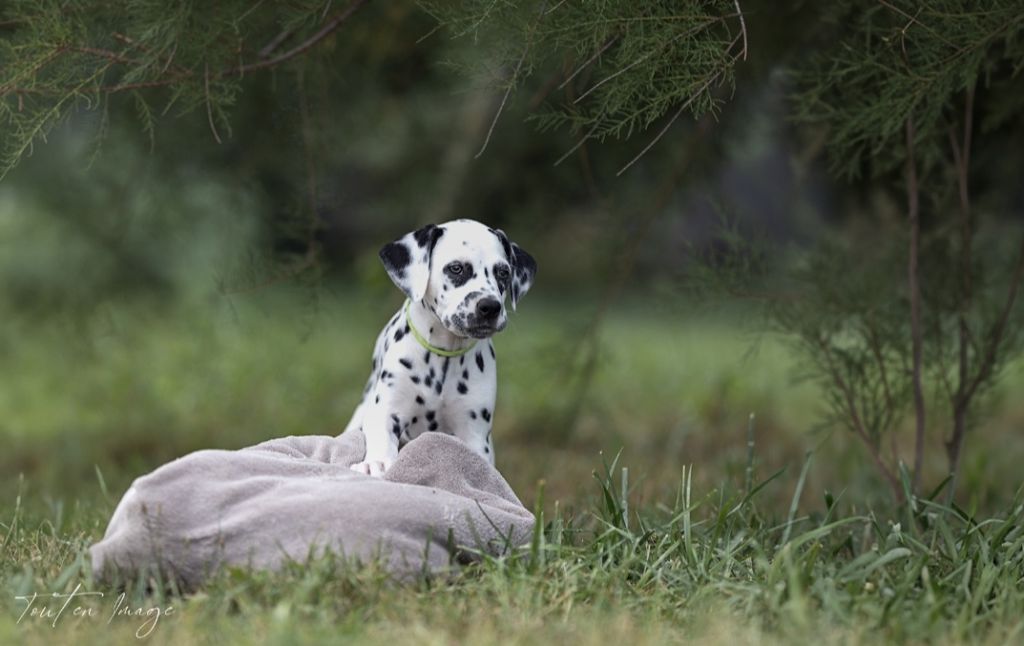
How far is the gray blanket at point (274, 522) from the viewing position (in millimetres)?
2961

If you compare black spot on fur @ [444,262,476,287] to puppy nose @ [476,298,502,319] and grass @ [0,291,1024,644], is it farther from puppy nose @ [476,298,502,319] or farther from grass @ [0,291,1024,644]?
grass @ [0,291,1024,644]

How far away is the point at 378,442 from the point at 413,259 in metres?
0.50

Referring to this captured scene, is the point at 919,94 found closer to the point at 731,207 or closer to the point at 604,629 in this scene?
the point at 731,207

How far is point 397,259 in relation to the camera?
345cm

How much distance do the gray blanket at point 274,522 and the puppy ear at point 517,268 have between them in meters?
0.62

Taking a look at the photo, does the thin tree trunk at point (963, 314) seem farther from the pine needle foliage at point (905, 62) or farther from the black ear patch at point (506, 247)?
the black ear patch at point (506, 247)

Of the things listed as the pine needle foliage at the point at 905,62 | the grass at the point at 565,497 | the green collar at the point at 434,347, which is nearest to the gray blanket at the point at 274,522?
the grass at the point at 565,497

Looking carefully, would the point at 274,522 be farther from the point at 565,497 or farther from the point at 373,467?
the point at 565,497

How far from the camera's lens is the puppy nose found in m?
3.23

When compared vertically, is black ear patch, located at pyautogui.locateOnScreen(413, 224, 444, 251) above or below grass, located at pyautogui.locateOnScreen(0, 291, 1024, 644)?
above

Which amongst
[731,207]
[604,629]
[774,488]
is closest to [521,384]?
[774,488]

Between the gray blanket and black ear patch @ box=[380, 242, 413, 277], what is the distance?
0.59 meters

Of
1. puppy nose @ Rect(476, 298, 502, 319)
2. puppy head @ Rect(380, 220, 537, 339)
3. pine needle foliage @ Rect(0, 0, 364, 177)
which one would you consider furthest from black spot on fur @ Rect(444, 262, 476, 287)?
pine needle foliage @ Rect(0, 0, 364, 177)

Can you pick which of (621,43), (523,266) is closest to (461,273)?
(523,266)
